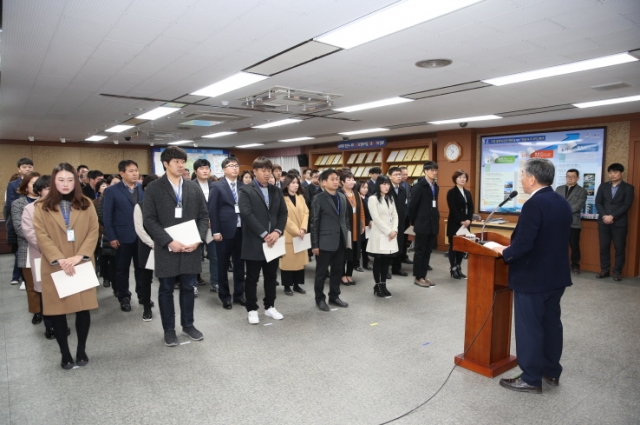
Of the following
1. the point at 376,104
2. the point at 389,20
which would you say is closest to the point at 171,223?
the point at 389,20

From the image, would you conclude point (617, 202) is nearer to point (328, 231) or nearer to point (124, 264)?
point (328, 231)

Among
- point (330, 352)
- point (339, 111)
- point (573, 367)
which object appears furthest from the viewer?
point (339, 111)

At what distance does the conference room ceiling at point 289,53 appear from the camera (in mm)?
2553

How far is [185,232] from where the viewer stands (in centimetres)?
331

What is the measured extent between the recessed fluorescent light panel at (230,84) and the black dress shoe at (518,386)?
3.52 metres

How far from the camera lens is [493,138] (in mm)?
8062

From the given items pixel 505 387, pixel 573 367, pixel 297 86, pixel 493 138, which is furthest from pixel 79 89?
pixel 493 138

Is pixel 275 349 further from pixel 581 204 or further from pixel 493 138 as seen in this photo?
pixel 493 138

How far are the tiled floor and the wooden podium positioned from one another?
0.48ft

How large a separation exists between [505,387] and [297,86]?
11.8 ft

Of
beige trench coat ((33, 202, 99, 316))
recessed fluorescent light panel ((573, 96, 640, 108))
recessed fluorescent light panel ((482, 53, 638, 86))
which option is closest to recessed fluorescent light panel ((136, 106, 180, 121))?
beige trench coat ((33, 202, 99, 316))

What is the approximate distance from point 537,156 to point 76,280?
752 cm

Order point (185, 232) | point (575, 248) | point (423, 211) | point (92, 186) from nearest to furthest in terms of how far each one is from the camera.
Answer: point (185, 232)
point (423, 211)
point (92, 186)
point (575, 248)

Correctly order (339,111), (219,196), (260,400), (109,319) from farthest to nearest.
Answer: (339,111)
(219,196)
(109,319)
(260,400)
